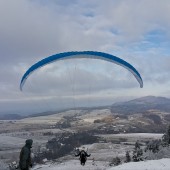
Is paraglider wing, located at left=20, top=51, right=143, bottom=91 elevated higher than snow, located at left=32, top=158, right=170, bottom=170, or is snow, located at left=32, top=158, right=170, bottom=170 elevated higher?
paraglider wing, located at left=20, top=51, right=143, bottom=91

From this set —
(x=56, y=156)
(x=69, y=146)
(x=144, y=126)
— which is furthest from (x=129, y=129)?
(x=56, y=156)

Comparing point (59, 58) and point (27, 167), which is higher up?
point (59, 58)

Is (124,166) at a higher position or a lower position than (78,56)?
lower

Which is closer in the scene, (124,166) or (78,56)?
(78,56)

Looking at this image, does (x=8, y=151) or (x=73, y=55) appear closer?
(x=73, y=55)

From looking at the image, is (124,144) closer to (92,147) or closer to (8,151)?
(92,147)

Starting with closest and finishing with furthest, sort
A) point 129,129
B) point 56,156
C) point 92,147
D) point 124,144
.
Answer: point 56,156 < point 92,147 < point 124,144 < point 129,129

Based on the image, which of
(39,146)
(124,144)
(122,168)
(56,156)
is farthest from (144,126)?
(122,168)

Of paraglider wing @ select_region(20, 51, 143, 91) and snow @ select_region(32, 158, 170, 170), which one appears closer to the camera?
paraglider wing @ select_region(20, 51, 143, 91)

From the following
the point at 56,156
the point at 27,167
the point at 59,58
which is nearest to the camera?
the point at 27,167

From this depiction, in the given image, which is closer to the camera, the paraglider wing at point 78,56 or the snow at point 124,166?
the paraglider wing at point 78,56

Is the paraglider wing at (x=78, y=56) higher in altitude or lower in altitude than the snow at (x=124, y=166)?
higher
